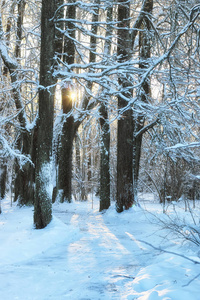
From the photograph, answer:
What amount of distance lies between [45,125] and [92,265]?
13.6 feet

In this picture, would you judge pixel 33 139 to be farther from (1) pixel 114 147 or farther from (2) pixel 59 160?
(1) pixel 114 147

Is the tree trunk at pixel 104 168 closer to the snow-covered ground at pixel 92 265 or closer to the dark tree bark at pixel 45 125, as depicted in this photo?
the snow-covered ground at pixel 92 265

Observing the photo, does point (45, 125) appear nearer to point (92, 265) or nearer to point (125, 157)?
point (92, 265)

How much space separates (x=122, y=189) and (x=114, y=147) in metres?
13.5

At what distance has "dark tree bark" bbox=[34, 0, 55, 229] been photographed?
890cm

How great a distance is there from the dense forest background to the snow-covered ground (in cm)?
119

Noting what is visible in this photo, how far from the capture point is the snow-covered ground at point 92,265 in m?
4.47

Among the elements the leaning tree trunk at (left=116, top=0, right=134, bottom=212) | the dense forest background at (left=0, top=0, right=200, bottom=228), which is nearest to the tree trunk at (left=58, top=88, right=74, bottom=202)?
the dense forest background at (left=0, top=0, right=200, bottom=228)

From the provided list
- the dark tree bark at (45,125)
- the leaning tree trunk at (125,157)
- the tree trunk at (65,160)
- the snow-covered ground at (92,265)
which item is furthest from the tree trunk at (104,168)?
the dark tree bark at (45,125)

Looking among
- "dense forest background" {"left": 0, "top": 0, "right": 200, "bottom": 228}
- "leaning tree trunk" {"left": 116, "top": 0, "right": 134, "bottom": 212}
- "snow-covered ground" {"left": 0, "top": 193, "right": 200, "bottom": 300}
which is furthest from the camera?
"leaning tree trunk" {"left": 116, "top": 0, "right": 134, "bottom": 212}

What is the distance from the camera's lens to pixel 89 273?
5.59 m

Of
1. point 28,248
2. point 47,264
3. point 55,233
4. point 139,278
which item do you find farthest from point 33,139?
point 139,278

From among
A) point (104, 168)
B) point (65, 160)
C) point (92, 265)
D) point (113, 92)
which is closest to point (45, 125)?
point (113, 92)

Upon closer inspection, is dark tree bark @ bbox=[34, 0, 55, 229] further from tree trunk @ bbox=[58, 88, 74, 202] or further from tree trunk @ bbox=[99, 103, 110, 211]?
tree trunk @ bbox=[58, 88, 74, 202]
